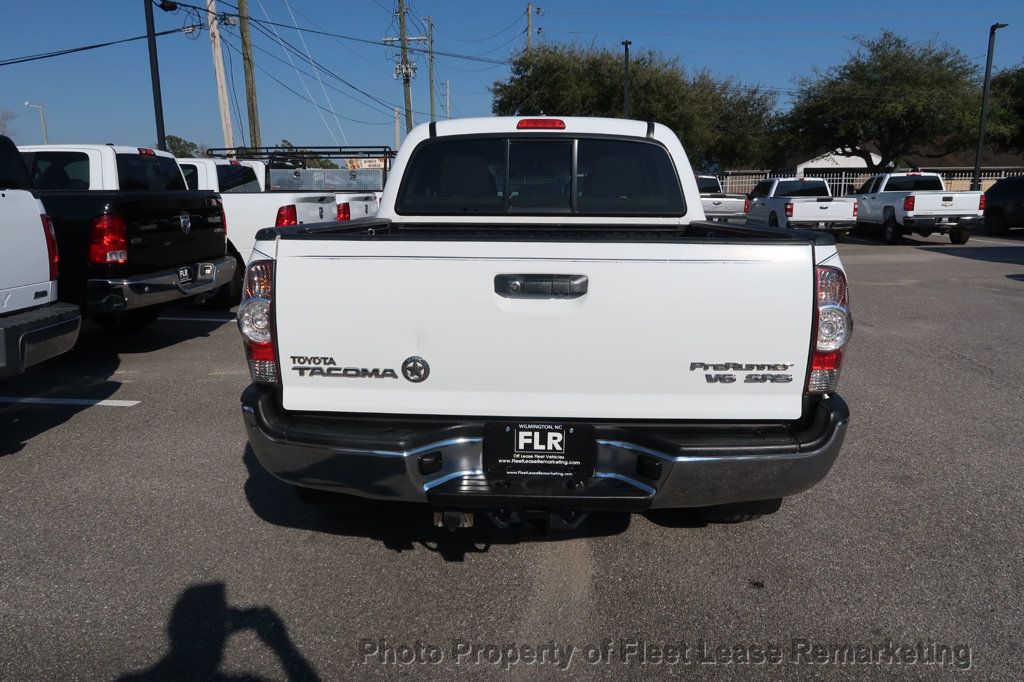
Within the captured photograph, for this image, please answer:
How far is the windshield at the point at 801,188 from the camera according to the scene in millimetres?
22094

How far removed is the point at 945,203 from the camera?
→ 19.2 m

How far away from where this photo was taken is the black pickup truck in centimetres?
662

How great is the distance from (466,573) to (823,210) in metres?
19.0

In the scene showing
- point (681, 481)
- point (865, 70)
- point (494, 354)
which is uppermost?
point (865, 70)

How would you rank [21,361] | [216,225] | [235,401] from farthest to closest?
1. [216,225]
2. [235,401]
3. [21,361]

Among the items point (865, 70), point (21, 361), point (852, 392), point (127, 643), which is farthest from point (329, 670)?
point (865, 70)

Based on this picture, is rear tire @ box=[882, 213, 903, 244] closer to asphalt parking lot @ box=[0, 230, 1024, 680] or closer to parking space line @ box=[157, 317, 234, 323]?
asphalt parking lot @ box=[0, 230, 1024, 680]

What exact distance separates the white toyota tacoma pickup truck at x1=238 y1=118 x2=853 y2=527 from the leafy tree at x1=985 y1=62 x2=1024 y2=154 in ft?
122

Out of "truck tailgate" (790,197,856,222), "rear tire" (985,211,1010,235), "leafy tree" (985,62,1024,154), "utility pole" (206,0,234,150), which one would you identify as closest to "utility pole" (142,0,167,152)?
"utility pole" (206,0,234,150)

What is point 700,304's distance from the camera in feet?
9.08

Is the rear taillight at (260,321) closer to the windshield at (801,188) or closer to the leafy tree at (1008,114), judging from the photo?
the windshield at (801,188)

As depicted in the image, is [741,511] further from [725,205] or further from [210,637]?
[725,205]

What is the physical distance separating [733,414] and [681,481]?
316mm

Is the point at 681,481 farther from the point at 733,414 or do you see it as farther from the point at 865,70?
the point at 865,70
